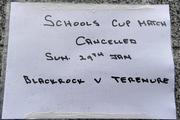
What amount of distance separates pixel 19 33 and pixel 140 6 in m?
0.29

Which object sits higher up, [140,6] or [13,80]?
[140,6]

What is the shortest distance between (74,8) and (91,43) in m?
0.09

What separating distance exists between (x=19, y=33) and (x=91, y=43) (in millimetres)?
166

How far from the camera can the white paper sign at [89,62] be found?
0.93 m

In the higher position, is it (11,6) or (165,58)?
(11,6)

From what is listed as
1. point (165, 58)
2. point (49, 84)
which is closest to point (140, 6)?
point (165, 58)

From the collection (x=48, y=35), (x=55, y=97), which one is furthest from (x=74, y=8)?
(x=55, y=97)

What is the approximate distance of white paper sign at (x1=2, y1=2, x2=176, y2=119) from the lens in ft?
3.06

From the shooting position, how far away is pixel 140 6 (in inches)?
38.6

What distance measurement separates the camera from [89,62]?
3.12 ft

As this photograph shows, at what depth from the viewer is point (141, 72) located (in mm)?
949

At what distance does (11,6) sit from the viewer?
38.3 inches

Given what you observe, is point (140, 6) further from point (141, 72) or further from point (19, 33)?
point (19, 33)

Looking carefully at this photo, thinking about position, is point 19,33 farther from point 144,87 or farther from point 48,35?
point 144,87
